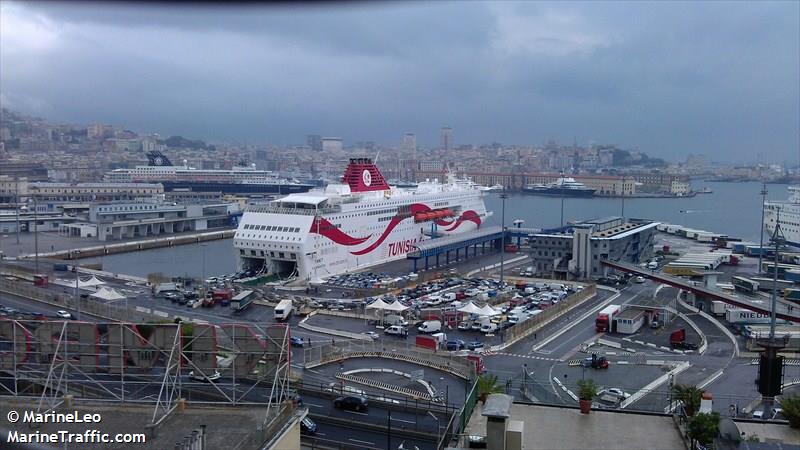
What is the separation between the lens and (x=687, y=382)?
5.73 m

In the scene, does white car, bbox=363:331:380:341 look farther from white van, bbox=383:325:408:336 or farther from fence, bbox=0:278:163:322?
fence, bbox=0:278:163:322

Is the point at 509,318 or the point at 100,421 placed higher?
the point at 100,421

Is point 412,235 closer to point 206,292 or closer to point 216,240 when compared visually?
point 206,292

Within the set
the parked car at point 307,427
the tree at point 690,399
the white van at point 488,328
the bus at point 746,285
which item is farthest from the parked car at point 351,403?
the bus at point 746,285

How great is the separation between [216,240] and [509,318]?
11506 mm

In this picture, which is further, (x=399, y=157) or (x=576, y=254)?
(x=399, y=157)

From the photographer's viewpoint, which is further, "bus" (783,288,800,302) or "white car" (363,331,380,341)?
"bus" (783,288,800,302)

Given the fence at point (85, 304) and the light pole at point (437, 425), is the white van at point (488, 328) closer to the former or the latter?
the light pole at point (437, 425)

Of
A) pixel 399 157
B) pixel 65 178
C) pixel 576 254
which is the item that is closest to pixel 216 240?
pixel 576 254

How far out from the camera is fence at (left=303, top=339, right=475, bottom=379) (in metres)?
5.70

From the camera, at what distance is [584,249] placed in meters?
10.7

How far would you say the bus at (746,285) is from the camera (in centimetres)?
947

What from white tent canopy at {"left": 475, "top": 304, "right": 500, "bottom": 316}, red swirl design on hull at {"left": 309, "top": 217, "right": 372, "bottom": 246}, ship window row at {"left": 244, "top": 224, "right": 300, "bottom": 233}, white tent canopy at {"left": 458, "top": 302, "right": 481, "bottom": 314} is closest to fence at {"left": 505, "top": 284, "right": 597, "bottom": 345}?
white tent canopy at {"left": 475, "top": 304, "right": 500, "bottom": 316}

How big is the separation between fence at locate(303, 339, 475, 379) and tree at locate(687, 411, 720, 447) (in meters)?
2.73
